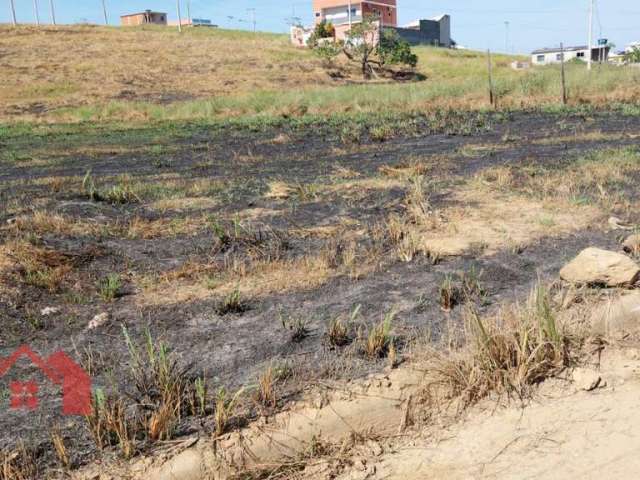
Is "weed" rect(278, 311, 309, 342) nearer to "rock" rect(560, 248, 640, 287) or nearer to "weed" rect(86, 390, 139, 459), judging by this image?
"weed" rect(86, 390, 139, 459)

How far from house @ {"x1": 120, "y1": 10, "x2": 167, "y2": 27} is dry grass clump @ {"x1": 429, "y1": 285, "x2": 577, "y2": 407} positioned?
8759cm

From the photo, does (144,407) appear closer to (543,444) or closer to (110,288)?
(110,288)

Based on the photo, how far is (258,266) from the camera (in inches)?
197

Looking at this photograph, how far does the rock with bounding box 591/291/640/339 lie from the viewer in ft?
12.6

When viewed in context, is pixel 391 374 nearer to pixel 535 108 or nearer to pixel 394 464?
pixel 394 464

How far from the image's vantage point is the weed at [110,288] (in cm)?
441

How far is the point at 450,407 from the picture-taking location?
327 cm

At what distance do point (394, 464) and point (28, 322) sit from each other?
8.89 feet

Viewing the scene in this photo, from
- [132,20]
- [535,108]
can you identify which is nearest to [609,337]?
[535,108]

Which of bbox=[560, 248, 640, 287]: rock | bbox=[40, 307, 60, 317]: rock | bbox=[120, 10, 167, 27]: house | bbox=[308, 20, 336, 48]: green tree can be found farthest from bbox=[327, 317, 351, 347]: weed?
bbox=[120, 10, 167, 27]: house

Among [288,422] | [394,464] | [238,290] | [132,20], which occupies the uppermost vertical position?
[132,20]

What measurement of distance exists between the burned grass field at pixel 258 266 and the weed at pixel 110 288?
2cm

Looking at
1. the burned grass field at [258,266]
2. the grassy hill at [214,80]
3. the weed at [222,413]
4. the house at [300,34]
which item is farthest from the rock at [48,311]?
the house at [300,34]

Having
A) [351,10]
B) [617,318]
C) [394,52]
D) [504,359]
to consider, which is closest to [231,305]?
[504,359]
